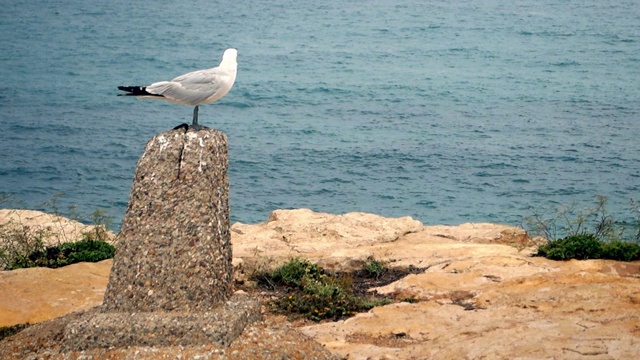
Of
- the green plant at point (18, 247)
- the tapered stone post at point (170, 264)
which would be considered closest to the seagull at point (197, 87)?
the tapered stone post at point (170, 264)

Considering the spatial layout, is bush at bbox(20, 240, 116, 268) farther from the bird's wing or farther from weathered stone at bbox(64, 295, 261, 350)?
the bird's wing

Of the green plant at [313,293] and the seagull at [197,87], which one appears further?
the green plant at [313,293]

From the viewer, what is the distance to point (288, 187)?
2980 cm

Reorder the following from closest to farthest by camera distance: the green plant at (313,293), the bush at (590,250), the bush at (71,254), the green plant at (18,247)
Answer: the green plant at (313,293)
the bush at (590,250)
the bush at (71,254)
the green plant at (18,247)

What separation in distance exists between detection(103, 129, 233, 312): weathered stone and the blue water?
58.4 ft

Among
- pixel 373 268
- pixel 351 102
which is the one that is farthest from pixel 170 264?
pixel 351 102

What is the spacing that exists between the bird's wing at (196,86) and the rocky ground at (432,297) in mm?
2431

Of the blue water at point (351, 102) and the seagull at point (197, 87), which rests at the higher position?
the seagull at point (197, 87)

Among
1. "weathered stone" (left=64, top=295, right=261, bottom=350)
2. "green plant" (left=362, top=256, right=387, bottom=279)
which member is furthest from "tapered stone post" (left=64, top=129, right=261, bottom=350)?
"green plant" (left=362, top=256, right=387, bottom=279)

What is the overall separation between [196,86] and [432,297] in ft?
15.6

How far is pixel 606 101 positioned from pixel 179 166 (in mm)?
31959

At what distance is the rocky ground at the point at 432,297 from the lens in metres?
9.34

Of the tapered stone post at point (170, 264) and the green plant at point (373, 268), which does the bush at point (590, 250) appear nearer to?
the green plant at point (373, 268)

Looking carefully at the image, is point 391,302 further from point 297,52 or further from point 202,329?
point 297,52
